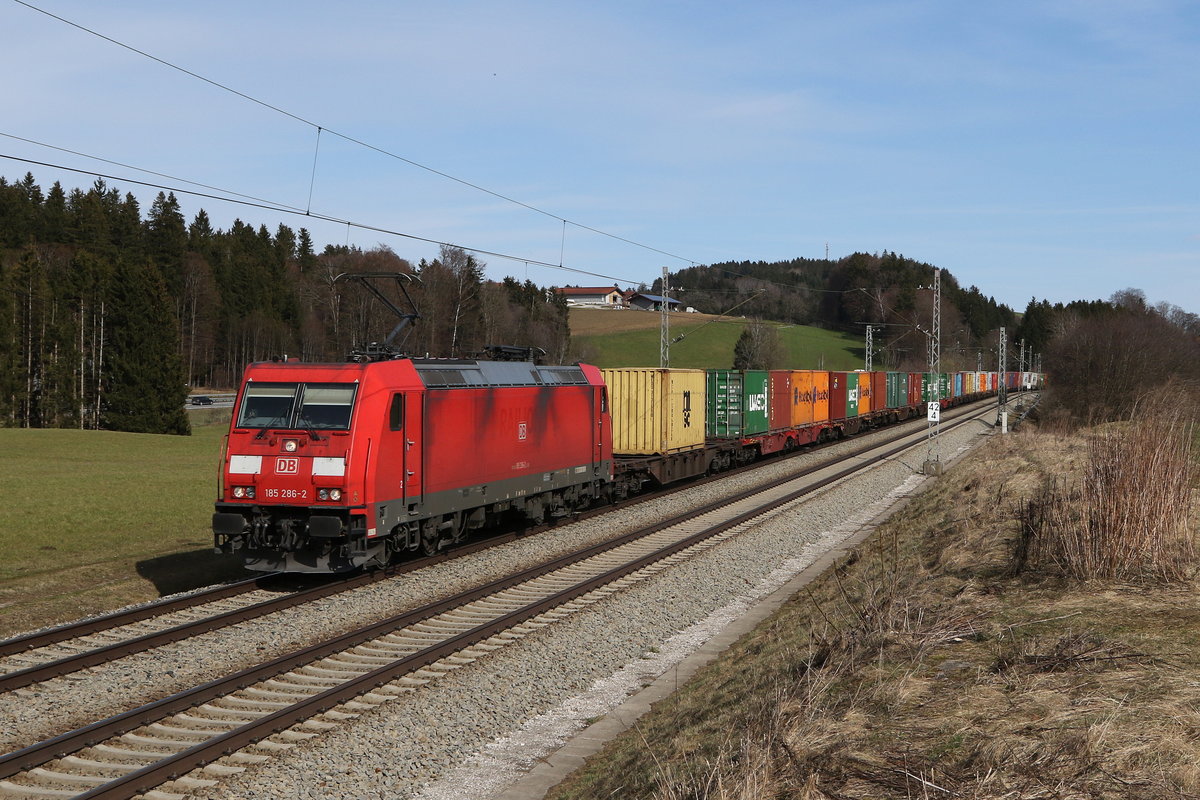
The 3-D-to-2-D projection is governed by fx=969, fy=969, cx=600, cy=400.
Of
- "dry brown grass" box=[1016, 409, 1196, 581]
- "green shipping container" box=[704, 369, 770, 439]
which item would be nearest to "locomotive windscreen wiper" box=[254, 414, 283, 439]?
"dry brown grass" box=[1016, 409, 1196, 581]

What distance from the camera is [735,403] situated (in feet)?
101

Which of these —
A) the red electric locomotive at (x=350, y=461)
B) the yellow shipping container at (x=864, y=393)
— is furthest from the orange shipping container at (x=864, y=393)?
the red electric locomotive at (x=350, y=461)

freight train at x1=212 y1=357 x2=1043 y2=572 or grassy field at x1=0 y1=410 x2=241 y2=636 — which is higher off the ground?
freight train at x1=212 y1=357 x2=1043 y2=572

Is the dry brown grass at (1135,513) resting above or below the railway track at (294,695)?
above

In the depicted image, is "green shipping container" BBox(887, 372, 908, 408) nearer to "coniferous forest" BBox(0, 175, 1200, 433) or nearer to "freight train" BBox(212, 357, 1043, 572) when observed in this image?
"coniferous forest" BBox(0, 175, 1200, 433)

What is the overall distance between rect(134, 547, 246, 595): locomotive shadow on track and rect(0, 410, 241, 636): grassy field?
0.02 meters

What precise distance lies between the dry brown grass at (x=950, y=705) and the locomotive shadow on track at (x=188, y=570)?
29.5ft

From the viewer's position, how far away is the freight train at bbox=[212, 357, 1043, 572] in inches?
546

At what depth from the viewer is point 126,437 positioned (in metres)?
46.0

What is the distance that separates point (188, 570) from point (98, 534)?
434 centimetres

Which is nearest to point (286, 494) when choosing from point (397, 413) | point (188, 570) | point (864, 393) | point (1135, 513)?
point (397, 413)

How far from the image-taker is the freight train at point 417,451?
13859 millimetres

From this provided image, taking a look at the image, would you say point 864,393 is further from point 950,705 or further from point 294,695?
point 950,705

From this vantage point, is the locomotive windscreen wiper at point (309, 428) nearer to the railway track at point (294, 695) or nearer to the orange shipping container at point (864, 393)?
the railway track at point (294, 695)
